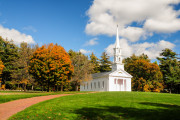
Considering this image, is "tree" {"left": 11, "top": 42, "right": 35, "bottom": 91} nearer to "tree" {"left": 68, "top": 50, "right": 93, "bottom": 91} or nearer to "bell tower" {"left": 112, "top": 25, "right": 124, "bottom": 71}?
"tree" {"left": 68, "top": 50, "right": 93, "bottom": 91}

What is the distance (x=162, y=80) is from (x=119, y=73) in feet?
59.3

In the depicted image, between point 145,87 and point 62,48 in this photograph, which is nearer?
point 62,48

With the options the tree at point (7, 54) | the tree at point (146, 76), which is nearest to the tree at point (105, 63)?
the tree at point (146, 76)

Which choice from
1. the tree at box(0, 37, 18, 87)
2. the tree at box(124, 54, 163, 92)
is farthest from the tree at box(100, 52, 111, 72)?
the tree at box(0, 37, 18, 87)

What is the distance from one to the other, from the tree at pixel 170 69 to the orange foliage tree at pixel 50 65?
123 ft

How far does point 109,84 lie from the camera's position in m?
52.6

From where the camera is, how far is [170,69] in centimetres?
6191

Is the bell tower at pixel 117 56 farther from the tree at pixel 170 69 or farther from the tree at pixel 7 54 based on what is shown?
the tree at pixel 7 54

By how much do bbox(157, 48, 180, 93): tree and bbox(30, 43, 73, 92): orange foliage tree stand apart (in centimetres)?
3745

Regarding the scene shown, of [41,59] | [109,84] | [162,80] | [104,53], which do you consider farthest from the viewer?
[104,53]

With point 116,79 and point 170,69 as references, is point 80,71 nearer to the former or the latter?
point 116,79

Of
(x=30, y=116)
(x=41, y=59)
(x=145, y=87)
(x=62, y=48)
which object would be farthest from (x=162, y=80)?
(x=30, y=116)

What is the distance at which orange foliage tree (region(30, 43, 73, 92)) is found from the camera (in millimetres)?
36719

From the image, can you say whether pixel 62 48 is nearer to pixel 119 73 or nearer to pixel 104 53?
pixel 119 73
